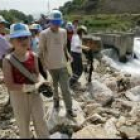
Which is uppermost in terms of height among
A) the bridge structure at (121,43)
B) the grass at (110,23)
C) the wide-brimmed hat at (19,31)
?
the wide-brimmed hat at (19,31)

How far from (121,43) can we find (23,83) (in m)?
20.1

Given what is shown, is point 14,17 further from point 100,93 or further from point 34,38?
point 34,38

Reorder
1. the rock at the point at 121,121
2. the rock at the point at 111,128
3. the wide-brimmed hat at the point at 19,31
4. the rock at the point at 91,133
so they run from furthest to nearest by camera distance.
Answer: the rock at the point at 121,121
the rock at the point at 111,128
the rock at the point at 91,133
the wide-brimmed hat at the point at 19,31

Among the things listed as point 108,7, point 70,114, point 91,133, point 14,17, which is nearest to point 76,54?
point 70,114

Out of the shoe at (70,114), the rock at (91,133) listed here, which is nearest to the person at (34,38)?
the shoe at (70,114)

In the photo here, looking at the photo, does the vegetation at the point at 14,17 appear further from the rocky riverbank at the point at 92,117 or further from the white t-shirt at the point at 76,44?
the rocky riverbank at the point at 92,117

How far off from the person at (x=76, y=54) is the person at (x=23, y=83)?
4393 mm

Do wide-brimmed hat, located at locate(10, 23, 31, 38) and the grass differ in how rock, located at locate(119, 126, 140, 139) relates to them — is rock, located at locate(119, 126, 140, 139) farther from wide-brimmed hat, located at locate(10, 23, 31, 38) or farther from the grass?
the grass

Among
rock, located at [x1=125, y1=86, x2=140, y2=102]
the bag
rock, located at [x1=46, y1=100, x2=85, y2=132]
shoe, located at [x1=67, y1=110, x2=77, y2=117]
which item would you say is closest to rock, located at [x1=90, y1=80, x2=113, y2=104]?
rock, located at [x1=125, y1=86, x2=140, y2=102]

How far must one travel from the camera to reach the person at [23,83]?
167 inches

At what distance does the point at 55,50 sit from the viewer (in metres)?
6.22

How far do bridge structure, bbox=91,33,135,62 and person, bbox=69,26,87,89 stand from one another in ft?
47.3

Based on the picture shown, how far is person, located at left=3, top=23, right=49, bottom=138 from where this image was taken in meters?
4.25

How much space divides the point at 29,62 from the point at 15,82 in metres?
0.27
